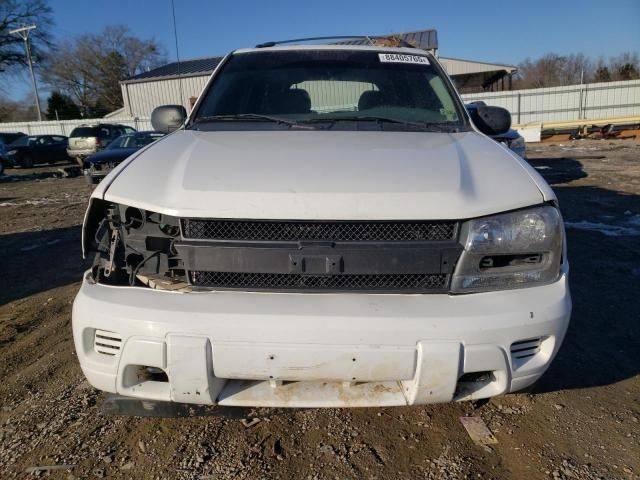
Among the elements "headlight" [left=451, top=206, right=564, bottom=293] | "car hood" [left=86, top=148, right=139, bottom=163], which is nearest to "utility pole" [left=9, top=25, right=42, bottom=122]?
"car hood" [left=86, top=148, right=139, bottom=163]

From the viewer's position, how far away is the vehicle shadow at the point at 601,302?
8.80ft

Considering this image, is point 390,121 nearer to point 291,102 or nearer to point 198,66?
point 291,102

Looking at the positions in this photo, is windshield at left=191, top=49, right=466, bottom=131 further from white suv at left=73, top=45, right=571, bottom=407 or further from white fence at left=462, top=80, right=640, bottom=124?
white fence at left=462, top=80, right=640, bottom=124

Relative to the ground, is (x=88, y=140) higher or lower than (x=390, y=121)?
lower

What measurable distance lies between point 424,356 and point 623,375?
1732 millimetres

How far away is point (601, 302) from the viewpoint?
3.63 metres

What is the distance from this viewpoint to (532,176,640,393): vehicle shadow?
2.68 m

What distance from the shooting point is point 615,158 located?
1318 centimetres

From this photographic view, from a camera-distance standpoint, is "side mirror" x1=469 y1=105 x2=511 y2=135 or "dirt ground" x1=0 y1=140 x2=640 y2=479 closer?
"dirt ground" x1=0 y1=140 x2=640 y2=479

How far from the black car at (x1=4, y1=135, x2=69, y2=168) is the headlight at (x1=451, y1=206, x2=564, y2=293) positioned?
22807 mm

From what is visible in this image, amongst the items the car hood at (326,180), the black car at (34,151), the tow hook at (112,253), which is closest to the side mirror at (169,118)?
the car hood at (326,180)

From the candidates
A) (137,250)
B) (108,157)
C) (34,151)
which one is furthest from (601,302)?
(34,151)

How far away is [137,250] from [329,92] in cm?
177

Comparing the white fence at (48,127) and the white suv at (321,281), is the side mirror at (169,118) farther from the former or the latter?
the white fence at (48,127)
